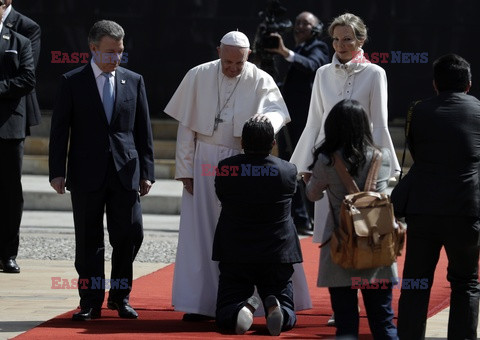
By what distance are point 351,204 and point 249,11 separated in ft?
32.7

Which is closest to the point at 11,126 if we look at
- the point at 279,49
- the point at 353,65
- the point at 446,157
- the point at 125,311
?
the point at 125,311

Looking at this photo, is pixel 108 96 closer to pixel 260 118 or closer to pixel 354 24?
pixel 260 118

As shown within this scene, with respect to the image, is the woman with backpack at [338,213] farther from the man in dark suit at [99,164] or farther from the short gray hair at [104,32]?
the short gray hair at [104,32]

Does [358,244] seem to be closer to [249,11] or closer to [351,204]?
[351,204]

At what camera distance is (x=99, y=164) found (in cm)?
798

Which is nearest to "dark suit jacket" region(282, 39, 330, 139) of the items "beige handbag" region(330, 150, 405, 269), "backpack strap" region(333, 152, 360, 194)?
"backpack strap" region(333, 152, 360, 194)

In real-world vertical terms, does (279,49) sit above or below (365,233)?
above

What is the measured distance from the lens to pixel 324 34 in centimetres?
1602

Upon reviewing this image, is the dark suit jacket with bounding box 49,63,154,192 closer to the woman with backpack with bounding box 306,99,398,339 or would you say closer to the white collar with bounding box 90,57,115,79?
the white collar with bounding box 90,57,115,79

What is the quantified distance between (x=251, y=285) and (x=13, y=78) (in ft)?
9.81

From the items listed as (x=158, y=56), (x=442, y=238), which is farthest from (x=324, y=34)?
(x=442, y=238)

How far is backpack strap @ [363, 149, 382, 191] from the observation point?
6.82m

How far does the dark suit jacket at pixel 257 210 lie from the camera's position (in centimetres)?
746

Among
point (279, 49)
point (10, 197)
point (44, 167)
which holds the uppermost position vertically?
point (279, 49)
